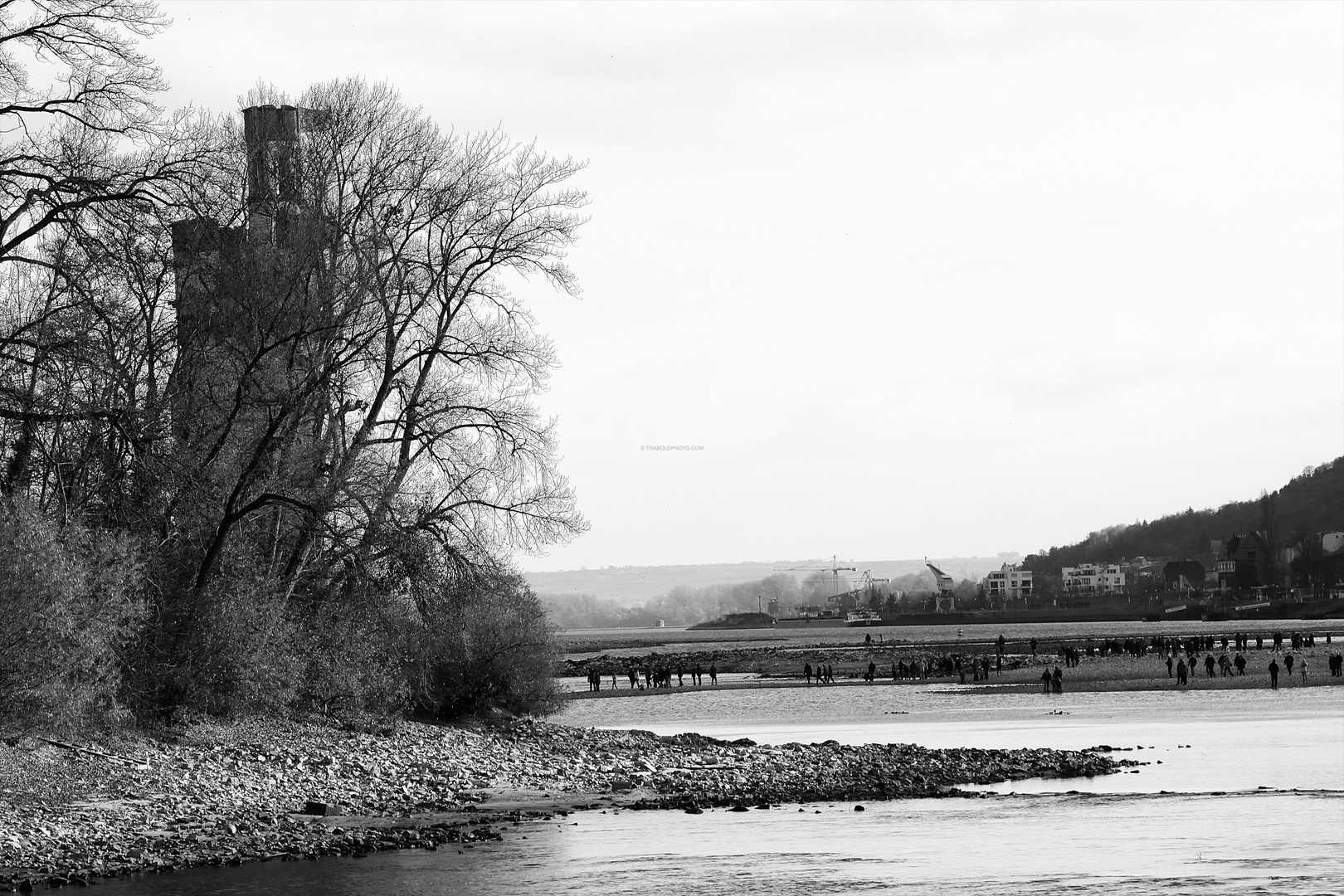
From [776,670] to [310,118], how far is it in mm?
73495

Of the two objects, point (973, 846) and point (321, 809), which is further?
point (321, 809)

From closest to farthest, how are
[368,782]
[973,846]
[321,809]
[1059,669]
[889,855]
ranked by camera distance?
[889,855] < [973,846] < [321,809] < [368,782] < [1059,669]

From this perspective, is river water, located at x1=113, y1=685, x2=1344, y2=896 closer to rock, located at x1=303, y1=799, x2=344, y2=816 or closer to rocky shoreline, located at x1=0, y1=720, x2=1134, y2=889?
rocky shoreline, located at x1=0, y1=720, x2=1134, y2=889

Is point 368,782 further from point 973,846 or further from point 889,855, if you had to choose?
point 973,846

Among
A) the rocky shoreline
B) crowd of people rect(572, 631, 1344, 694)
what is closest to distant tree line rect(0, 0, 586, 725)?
the rocky shoreline

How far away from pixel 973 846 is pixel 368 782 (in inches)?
462

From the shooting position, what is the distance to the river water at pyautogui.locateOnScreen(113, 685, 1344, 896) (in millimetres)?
20031

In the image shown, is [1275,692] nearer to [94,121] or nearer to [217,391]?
[217,391]

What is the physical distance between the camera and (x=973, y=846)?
913 inches

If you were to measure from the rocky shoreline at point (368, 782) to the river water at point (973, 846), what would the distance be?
37.3 inches

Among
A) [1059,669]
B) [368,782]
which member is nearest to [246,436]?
[368,782]

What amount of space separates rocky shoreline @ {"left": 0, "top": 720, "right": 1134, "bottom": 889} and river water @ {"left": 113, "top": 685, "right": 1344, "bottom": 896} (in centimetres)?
95

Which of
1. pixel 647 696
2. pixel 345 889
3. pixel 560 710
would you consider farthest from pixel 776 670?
pixel 345 889

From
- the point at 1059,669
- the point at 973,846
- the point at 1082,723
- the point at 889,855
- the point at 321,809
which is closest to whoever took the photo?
the point at 889,855
